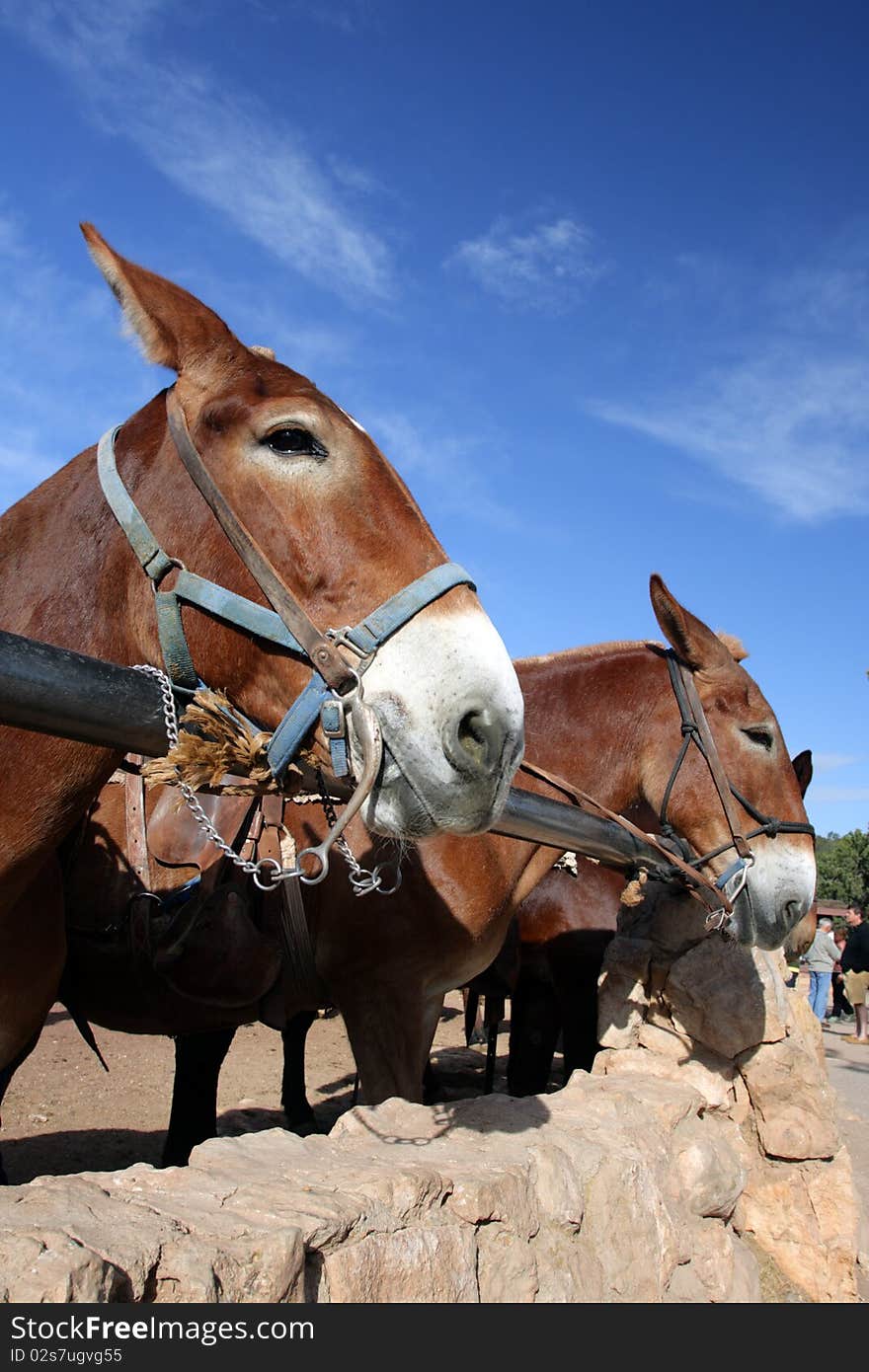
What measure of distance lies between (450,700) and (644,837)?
96.4 inches

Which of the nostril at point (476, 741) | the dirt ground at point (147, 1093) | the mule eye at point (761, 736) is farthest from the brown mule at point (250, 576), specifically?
the dirt ground at point (147, 1093)

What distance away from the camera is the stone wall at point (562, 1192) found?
5.23 ft

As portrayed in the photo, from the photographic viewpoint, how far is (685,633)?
4.55 m

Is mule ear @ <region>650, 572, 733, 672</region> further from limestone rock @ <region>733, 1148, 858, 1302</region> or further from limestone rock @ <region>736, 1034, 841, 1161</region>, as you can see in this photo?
limestone rock @ <region>733, 1148, 858, 1302</region>

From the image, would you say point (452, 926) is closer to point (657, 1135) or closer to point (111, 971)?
point (657, 1135)

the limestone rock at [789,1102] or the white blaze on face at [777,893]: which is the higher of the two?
the white blaze on face at [777,893]

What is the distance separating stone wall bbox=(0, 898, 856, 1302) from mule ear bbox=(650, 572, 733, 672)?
4.09 ft

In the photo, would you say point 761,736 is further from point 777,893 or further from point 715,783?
point 777,893

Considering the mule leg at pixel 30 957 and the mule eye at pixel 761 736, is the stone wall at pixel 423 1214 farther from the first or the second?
the mule eye at pixel 761 736

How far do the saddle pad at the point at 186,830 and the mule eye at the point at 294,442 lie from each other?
160cm

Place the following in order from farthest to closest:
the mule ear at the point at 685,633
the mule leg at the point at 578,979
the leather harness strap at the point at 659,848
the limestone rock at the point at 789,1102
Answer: the mule leg at the point at 578,979, the mule ear at the point at 685,633, the limestone rock at the point at 789,1102, the leather harness strap at the point at 659,848

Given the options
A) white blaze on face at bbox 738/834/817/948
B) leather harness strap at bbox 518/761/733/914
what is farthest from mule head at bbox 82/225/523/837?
white blaze on face at bbox 738/834/817/948

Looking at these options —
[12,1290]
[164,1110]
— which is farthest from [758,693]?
[164,1110]

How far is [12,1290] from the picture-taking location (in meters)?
1.30
